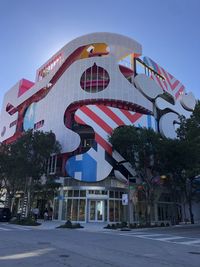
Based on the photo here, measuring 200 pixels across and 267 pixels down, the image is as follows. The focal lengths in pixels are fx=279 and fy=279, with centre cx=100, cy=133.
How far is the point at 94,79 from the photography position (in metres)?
44.2

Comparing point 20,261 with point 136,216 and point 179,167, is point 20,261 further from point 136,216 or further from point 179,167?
point 136,216

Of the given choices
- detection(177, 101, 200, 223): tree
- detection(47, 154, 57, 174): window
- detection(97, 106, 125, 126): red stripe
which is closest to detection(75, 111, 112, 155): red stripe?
detection(97, 106, 125, 126): red stripe

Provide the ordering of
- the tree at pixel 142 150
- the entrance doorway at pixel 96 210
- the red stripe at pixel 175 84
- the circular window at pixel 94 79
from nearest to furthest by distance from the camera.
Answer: the tree at pixel 142 150 < the entrance doorway at pixel 96 210 < the circular window at pixel 94 79 < the red stripe at pixel 175 84

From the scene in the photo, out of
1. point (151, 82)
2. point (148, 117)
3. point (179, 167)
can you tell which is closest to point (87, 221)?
point (179, 167)

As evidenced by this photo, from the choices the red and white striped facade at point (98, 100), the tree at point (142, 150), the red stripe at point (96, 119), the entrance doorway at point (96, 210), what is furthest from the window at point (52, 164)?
the tree at point (142, 150)

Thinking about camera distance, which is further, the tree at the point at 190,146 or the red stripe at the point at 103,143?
the red stripe at the point at 103,143

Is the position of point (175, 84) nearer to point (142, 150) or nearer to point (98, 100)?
point (98, 100)

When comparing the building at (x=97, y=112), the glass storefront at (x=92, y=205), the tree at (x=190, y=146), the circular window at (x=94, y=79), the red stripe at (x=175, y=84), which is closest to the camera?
the tree at (x=190, y=146)

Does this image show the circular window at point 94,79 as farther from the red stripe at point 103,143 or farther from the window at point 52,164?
the window at point 52,164

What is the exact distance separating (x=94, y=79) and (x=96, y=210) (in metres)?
20.4

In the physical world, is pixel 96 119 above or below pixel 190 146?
above

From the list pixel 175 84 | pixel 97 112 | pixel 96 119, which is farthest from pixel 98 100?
pixel 175 84

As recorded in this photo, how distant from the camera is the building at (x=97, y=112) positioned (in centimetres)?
3631

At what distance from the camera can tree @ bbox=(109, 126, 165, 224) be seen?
3219cm
